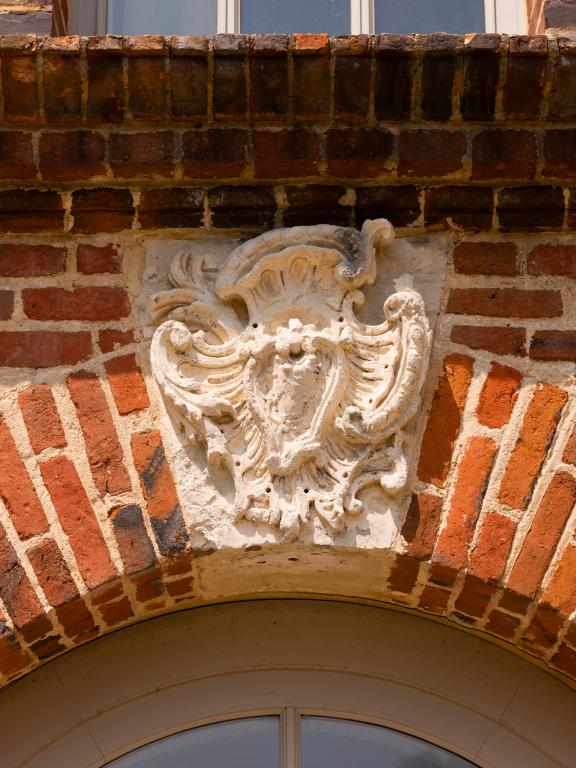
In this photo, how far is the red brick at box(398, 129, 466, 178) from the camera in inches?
143

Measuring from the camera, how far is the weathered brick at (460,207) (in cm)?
366

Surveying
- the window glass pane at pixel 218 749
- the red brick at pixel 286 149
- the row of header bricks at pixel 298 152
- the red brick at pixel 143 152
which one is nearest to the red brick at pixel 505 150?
the row of header bricks at pixel 298 152

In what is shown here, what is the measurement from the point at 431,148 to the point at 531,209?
32 cm

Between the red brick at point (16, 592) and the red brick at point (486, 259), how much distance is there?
1.37 m

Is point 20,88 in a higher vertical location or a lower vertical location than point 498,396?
higher

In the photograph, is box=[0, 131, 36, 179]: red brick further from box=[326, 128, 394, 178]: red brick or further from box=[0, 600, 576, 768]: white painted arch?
box=[0, 600, 576, 768]: white painted arch

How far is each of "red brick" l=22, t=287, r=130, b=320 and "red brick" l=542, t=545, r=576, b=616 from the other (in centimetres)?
128

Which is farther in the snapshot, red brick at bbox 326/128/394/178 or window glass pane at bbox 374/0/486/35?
window glass pane at bbox 374/0/486/35

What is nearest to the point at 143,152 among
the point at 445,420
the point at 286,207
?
the point at 286,207

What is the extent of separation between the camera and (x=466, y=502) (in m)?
3.33

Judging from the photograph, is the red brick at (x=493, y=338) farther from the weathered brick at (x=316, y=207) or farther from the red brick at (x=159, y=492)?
the red brick at (x=159, y=492)

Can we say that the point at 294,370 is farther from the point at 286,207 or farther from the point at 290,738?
the point at 290,738

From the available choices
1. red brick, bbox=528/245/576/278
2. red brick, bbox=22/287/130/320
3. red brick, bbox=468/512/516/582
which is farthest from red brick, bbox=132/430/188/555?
red brick, bbox=528/245/576/278

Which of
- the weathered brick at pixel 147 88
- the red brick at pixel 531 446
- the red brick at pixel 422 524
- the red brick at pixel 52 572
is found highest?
the weathered brick at pixel 147 88
